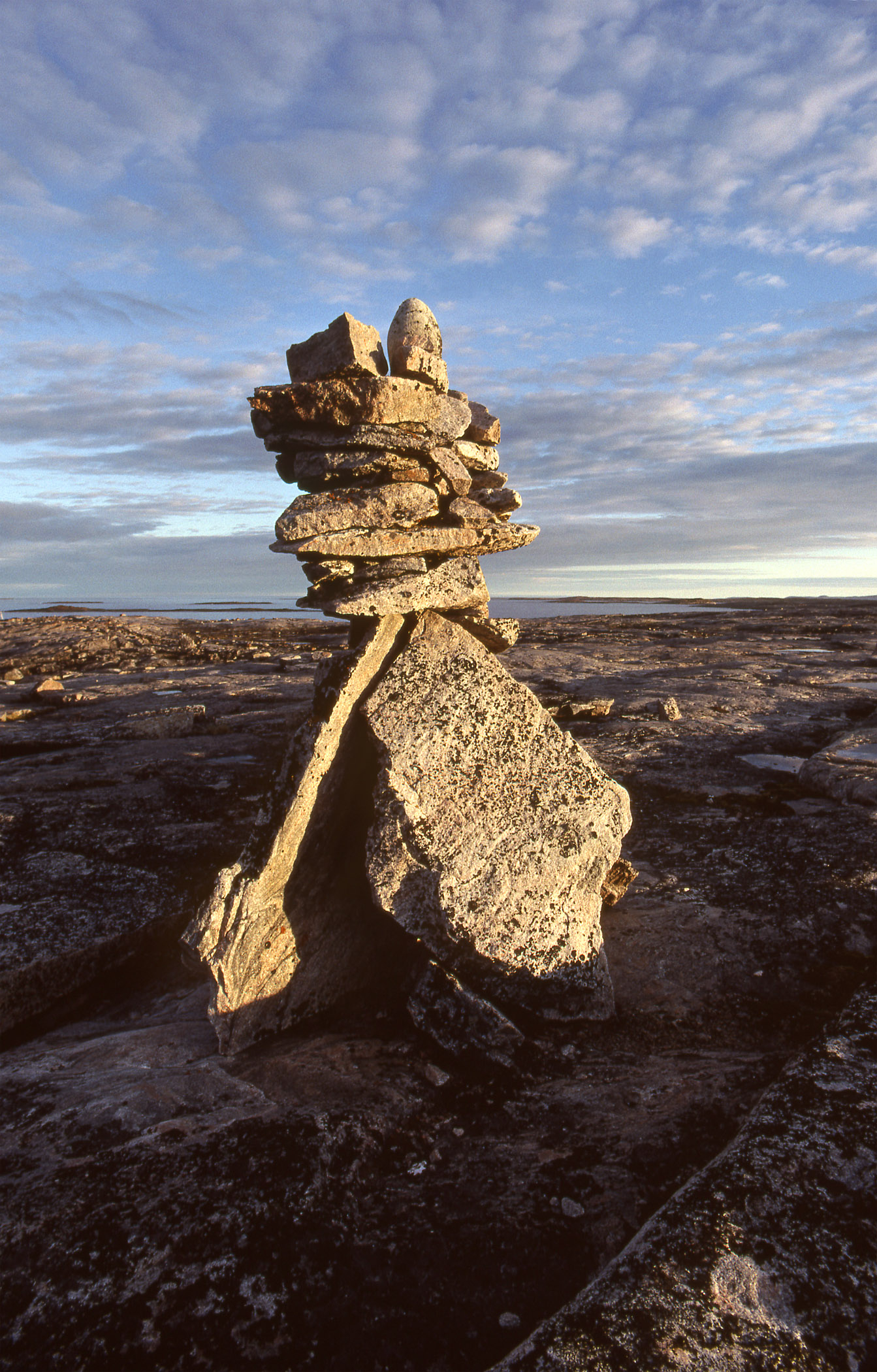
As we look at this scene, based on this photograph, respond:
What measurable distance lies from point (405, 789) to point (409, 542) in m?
2.06

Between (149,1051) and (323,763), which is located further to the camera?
(323,763)

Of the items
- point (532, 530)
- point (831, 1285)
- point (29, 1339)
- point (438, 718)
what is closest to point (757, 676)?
point (532, 530)

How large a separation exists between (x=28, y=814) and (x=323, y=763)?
192 inches

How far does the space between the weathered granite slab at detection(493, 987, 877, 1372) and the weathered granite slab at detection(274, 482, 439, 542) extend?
4622 millimetres

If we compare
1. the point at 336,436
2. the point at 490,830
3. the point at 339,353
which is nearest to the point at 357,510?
the point at 336,436

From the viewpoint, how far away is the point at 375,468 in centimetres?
586

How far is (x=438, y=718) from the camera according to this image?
5.84 metres

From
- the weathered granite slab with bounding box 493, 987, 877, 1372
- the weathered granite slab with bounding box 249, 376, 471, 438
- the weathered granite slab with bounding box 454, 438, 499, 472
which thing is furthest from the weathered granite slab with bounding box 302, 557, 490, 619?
Result: the weathered granite slab with bounding box 493, 987, 877, 1372

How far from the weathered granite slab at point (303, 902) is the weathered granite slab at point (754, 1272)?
3.00 metres

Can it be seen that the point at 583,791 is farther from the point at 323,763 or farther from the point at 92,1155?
the point at 92,1155

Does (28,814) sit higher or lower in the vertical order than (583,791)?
lower

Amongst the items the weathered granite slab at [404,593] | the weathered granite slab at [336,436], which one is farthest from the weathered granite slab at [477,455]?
the weathered granite slab at [404,593]

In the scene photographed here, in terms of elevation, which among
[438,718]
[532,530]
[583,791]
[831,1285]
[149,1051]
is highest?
[532,530]

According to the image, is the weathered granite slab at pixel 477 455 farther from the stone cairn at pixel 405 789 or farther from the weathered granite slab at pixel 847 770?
the weathered granite slab at pixel 847 770
